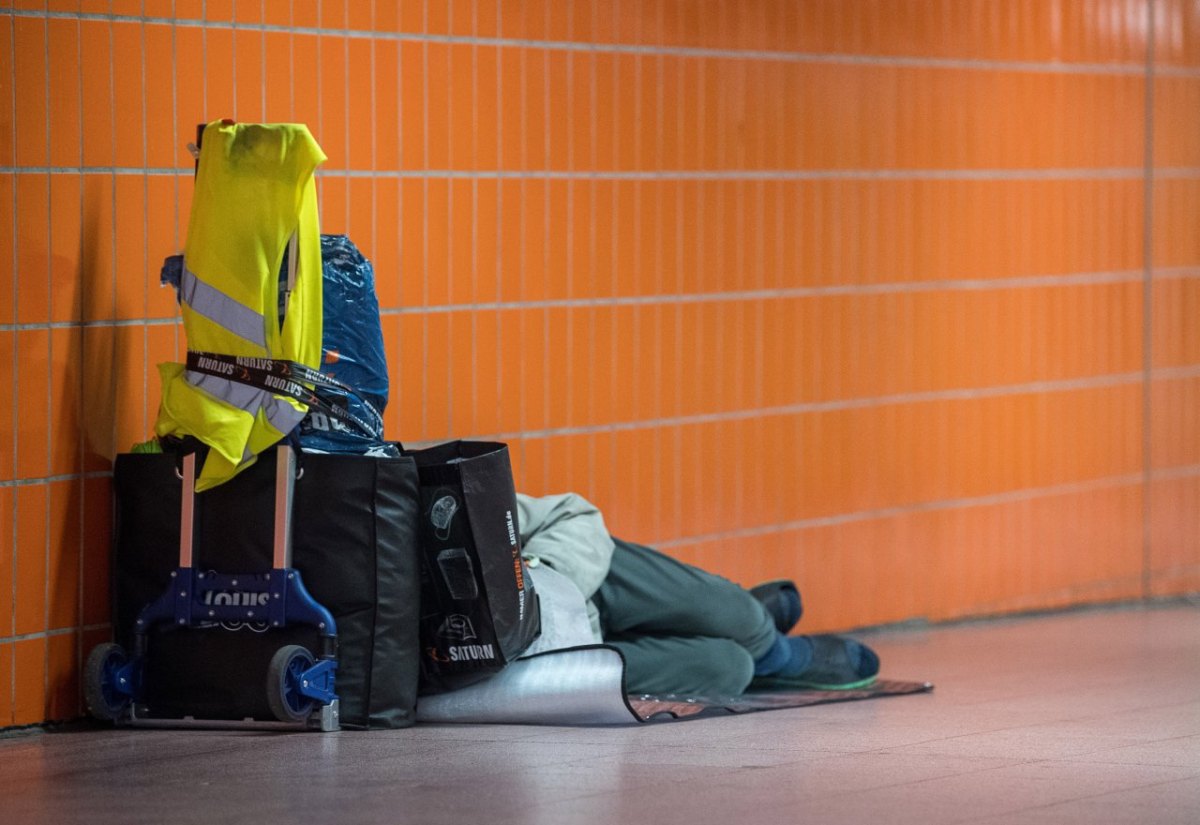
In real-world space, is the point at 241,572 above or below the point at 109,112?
below

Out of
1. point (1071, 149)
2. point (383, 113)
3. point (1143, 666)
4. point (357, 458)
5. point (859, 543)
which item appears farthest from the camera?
point (1071, 149)

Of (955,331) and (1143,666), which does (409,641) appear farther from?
(955,331)

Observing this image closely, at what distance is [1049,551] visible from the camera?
7.78 m

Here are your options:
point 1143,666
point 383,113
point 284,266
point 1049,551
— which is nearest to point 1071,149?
point 1049,551

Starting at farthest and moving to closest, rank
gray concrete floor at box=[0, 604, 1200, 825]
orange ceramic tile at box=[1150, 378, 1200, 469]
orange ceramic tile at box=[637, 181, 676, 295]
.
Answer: orange ceramic tile at box=[1150, 378, 1200, 469]
orange ceramic tile at box=[637, 181, 676, 295]
gray concrete floor at box=[0, 604, 1200, 825]

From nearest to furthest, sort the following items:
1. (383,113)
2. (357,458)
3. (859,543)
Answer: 1. (357,458)
2. (383,113)
3. (859,543)

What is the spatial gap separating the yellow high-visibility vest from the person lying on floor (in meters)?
0.84

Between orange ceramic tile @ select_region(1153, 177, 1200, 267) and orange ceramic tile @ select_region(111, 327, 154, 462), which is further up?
orange ceramic tile @ select_region(1153, 177, 1200, 267)

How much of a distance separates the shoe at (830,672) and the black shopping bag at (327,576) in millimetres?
1319

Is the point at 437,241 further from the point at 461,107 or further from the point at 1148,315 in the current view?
the point at 1148,315

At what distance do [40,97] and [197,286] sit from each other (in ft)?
1.77

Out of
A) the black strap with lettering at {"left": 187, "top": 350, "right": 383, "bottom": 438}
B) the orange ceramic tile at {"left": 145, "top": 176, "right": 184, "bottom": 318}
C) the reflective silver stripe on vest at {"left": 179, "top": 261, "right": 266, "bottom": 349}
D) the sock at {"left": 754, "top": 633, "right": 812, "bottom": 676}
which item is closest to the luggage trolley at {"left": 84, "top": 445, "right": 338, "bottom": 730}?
the black strap with lettering at {"left": 187, "top": 350, "right": 383, "bottom": 438}

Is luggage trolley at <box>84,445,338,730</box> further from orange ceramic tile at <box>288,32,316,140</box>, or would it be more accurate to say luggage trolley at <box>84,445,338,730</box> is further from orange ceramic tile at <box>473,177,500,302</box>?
orange ceramic tile at <box>473,177,500,302</box>

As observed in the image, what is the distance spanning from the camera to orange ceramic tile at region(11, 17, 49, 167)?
16.4 ft
